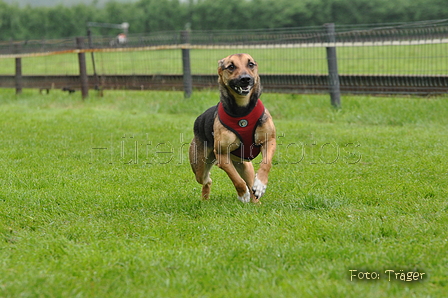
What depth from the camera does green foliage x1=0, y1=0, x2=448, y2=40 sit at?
42875 millimetres

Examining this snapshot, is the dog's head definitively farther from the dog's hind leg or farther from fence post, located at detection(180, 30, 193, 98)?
fence post, located at detection(180, 30, 193, 98)

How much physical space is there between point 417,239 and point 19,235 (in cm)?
309


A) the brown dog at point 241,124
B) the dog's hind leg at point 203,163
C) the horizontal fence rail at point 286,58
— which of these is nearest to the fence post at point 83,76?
the horizontal fence rail at point 286,58

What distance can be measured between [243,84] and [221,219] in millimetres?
1285

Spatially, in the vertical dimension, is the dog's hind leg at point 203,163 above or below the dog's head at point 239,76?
below

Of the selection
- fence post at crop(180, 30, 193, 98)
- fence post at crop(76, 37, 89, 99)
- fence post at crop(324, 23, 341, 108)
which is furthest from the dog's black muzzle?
fence post at crop(76, 37, 89, 99)

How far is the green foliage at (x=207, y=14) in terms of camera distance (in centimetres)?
4288

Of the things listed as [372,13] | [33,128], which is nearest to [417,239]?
Answer: [33,128]

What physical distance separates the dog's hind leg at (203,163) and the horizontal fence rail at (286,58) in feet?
20.2

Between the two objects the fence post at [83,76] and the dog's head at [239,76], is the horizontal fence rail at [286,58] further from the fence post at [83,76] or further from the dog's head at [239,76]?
the dog's head at [239,76]

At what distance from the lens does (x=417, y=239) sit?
3977 millimetres

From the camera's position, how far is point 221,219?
15.5 ft

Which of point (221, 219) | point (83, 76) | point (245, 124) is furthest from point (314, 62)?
point (221, 219)

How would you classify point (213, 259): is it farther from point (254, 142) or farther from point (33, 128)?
point (33, 128)
